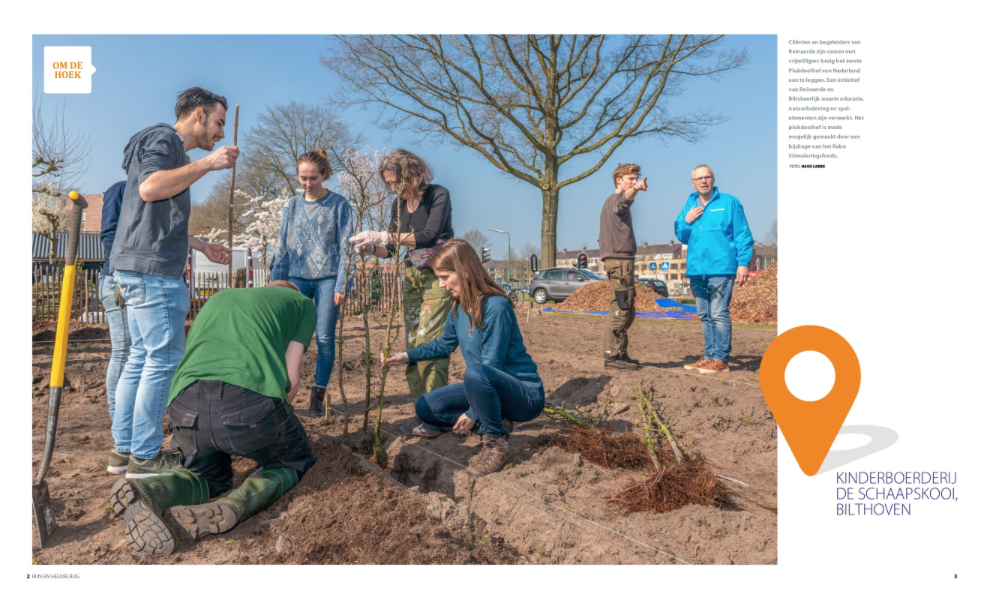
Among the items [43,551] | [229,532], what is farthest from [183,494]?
[43,551]

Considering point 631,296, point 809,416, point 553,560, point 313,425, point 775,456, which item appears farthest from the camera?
point 631,296

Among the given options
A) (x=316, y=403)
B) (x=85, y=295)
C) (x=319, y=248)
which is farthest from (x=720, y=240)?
(x=85, y=295)

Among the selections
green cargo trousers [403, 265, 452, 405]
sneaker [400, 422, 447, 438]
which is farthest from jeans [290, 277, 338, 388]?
sneaker [400, 422, 447, 438]

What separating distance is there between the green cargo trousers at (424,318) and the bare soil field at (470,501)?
0.33 meters

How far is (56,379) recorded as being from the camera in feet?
7.50

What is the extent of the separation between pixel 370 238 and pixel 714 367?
292 centimetres

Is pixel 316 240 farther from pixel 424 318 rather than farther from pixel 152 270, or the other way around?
pixel 152 270

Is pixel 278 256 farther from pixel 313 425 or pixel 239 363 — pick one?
pixel 239 363

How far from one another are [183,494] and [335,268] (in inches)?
64.3

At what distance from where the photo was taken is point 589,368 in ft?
15.7

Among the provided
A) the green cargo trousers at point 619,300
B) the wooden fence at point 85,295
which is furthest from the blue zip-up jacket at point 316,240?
the wooden fence at point 85,295

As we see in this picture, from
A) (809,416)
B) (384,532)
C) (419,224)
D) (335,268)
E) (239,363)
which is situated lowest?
(384,532)

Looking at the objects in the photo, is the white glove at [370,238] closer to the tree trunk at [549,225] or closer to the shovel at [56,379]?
the shovel at [56,379]

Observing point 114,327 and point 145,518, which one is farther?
point 114,327
